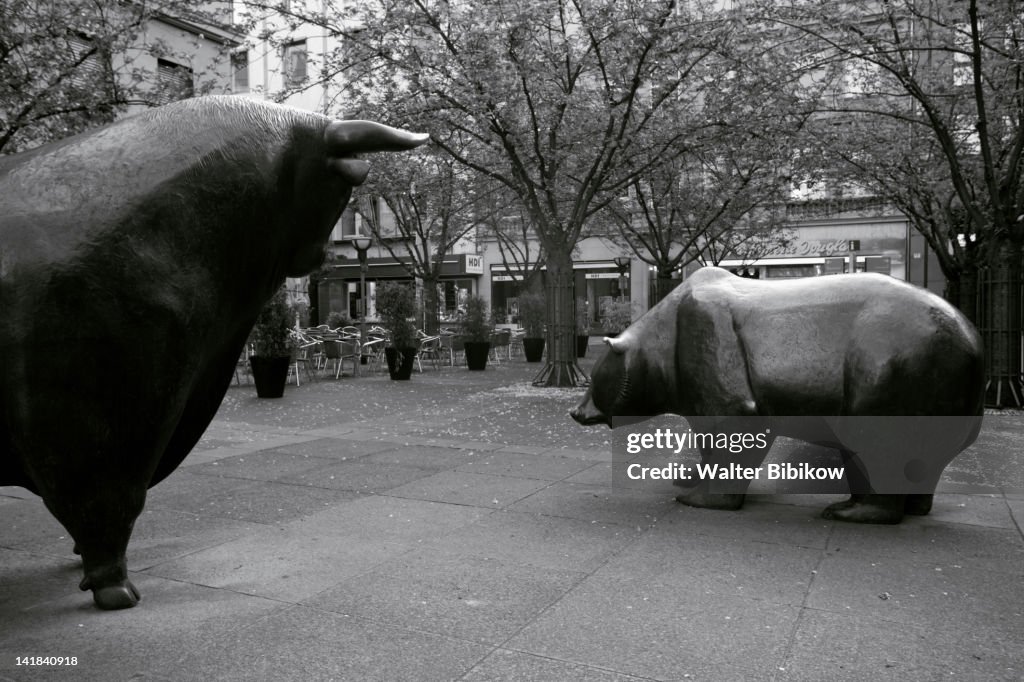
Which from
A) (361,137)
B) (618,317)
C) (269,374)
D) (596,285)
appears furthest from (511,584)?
(596,285)

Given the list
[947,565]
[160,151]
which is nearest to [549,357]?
[947,565]

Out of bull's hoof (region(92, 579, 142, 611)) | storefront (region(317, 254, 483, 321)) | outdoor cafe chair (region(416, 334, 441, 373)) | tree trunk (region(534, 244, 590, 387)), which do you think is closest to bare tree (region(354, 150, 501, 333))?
outdoor cafe chair (region(416, 334, 441, 373))

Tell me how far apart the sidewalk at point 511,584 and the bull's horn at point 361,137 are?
6.95 ft

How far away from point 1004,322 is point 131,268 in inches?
533

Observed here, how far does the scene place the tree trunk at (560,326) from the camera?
15.4m

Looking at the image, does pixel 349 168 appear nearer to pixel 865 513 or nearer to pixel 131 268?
pixel 131 268

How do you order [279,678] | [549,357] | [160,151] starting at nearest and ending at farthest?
[279,678] < [160,151] < [549,357]

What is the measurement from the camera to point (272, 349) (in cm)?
1376

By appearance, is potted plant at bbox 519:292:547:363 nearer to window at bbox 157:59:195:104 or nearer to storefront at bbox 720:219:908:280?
storefront at bbox 720:219:908:280

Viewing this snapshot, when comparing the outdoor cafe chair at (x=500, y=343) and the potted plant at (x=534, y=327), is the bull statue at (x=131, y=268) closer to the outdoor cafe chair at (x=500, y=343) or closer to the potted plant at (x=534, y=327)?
the outdoor cafe chair at (x=500, y=343)

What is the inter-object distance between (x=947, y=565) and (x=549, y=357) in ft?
37.7

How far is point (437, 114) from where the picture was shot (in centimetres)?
1393

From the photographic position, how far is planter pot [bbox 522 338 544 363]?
23495 millimetres

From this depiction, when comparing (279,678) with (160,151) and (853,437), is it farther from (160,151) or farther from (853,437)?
(853,437)
